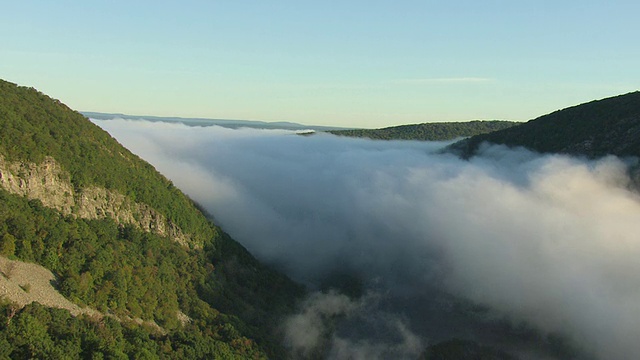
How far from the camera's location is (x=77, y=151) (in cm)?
11175

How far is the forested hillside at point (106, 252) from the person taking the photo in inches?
3017

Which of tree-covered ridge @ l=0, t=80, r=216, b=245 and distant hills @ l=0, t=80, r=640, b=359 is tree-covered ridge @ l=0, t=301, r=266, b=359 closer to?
distant hills @ l=0, t=80, r=640, b=359

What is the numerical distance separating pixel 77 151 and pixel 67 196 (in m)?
16.5

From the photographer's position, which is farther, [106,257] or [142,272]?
[142,272]

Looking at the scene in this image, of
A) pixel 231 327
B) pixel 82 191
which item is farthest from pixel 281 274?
pixel 82 191

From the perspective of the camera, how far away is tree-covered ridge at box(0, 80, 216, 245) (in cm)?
9606

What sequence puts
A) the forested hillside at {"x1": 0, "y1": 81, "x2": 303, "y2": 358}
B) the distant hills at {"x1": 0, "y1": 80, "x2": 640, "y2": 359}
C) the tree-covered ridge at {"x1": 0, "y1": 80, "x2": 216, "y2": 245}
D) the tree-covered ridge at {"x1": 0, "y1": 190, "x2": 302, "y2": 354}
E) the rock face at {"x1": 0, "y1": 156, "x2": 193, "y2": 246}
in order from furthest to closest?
the tree-covered ridge at {"x1": 0, "y1": 80, "x2": 216, "y2": 245}, the rock face at {"x1": 0, "y1": 156, "x2": 193, "y2": 246}, the tree-covered ridge at {"x1": 0, "y1": 190, "x2": 302, "y2": 354}, the forested hillside at {"x1": 0, "y1": 81, "x2": 303, "y2": 358}, the distant hills at {"x1": 0, "y1": 80, "x2": 640, "y2": 359}

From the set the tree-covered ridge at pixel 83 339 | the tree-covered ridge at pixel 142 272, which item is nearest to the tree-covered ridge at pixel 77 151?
the tree-covered ridge at pixel 142 272

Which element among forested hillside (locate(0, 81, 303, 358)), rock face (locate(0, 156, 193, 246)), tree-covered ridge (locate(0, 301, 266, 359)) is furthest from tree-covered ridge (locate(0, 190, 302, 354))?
tree-covered ridge (locate(0, 301, 266, 359))

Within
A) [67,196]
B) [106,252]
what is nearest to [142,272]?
[106,252]

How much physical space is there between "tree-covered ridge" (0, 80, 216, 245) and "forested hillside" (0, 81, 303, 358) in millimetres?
326

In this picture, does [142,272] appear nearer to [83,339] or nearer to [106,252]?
[106,252]

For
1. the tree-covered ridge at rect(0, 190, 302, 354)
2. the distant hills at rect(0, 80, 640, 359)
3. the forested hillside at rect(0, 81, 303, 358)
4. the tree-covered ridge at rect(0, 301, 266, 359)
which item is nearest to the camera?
the tree-covered ridge at rect(0, 301, 266, 359)

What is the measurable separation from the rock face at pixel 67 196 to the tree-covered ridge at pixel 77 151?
68.1 inches
